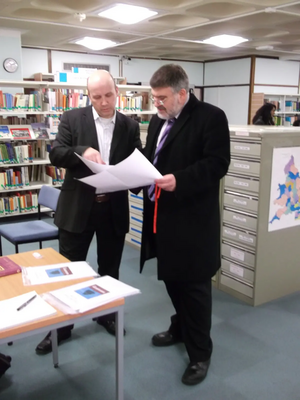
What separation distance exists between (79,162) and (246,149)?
1.34 meters

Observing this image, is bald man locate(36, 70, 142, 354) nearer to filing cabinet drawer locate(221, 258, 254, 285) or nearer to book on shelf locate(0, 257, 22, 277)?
book on shelf locate(0, 257, 22, 277)

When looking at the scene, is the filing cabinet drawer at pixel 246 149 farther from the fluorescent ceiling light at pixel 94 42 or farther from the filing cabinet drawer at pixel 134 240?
the fluorescent ceiling light at pixel 94 42

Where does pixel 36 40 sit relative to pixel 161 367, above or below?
above

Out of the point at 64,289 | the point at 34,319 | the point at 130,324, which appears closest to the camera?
the point at 34,319

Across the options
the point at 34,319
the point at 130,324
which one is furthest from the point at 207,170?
the point at 130,324

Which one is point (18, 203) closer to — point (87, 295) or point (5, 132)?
point (5, 132)

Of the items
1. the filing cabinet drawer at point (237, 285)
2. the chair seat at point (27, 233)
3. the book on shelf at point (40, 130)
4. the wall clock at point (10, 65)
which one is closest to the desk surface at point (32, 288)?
the chair seat at point (27, 233)

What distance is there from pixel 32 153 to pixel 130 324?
344 cm

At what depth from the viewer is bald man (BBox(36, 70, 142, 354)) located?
2.08 m

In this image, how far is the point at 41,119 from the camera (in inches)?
220

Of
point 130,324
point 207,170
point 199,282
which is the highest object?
point 207,170

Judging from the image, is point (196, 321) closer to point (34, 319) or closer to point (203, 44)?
point (34, 319)

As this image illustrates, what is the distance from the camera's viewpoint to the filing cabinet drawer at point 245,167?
111 inches

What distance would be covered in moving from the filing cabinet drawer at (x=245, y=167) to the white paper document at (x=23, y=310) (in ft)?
6.12
